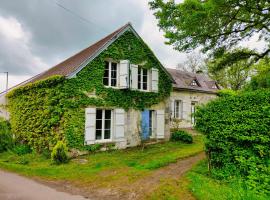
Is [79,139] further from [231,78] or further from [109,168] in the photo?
[231,78]

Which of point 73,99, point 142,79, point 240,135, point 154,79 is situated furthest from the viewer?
point 154,79

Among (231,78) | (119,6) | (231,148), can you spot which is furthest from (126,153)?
(231,78)

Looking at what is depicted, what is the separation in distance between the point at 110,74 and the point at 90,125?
3.11 meters

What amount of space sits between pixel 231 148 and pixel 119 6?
7053mm

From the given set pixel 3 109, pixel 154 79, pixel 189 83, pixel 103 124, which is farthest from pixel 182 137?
pixel 3 109

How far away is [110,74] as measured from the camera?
12719mm

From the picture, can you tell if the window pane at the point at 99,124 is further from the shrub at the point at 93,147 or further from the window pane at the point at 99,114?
the shrub at the point at 93,147

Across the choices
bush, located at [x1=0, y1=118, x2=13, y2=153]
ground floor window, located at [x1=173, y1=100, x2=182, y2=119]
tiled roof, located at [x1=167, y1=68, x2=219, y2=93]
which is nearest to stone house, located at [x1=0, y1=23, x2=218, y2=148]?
bush, located at [x1=0, y1=118, x2=13, y2=153]

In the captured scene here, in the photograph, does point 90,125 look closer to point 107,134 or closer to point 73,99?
point 107,134

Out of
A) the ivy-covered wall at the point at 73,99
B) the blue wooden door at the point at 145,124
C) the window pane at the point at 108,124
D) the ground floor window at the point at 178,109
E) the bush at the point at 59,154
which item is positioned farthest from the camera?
the ground floor window at the point at 178,109

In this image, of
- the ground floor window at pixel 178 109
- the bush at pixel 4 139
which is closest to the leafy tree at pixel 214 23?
the ground floor window at pixel 178 109

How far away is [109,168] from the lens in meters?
8.88

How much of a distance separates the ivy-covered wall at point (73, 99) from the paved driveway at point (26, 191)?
11.0 feet

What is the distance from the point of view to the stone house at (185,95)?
1967 centimetres
